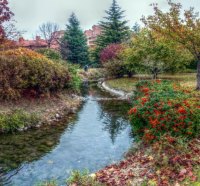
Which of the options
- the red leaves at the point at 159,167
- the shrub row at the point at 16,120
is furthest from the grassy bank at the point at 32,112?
the red leaves at the point at 159,167

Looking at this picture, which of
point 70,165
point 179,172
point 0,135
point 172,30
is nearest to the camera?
point 179,172

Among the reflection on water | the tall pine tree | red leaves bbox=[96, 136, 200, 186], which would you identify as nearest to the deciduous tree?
the reflection on water

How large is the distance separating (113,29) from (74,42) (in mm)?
6814

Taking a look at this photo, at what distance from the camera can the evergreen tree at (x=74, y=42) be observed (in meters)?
45.7

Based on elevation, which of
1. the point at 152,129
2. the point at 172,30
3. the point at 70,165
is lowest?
the point at 70,165

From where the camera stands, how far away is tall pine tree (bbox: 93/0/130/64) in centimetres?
4497

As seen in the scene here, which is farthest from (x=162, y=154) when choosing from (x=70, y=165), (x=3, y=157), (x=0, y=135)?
(x=0, y=135)

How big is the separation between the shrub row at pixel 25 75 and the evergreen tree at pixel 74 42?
97.8ft

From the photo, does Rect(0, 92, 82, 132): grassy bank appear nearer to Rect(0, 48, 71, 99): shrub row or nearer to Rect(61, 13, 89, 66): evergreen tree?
Rect(0, 48, 71, 99): shrub row

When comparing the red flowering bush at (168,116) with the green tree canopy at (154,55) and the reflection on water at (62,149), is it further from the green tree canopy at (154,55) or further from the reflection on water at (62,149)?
the green tree canopy at (154,55)

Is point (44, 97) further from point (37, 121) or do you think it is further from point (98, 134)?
point (98, 134)

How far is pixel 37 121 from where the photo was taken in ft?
39.9

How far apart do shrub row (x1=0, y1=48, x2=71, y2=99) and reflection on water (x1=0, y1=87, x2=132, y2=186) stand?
2.53 metres

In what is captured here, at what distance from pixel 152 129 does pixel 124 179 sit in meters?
2.15
